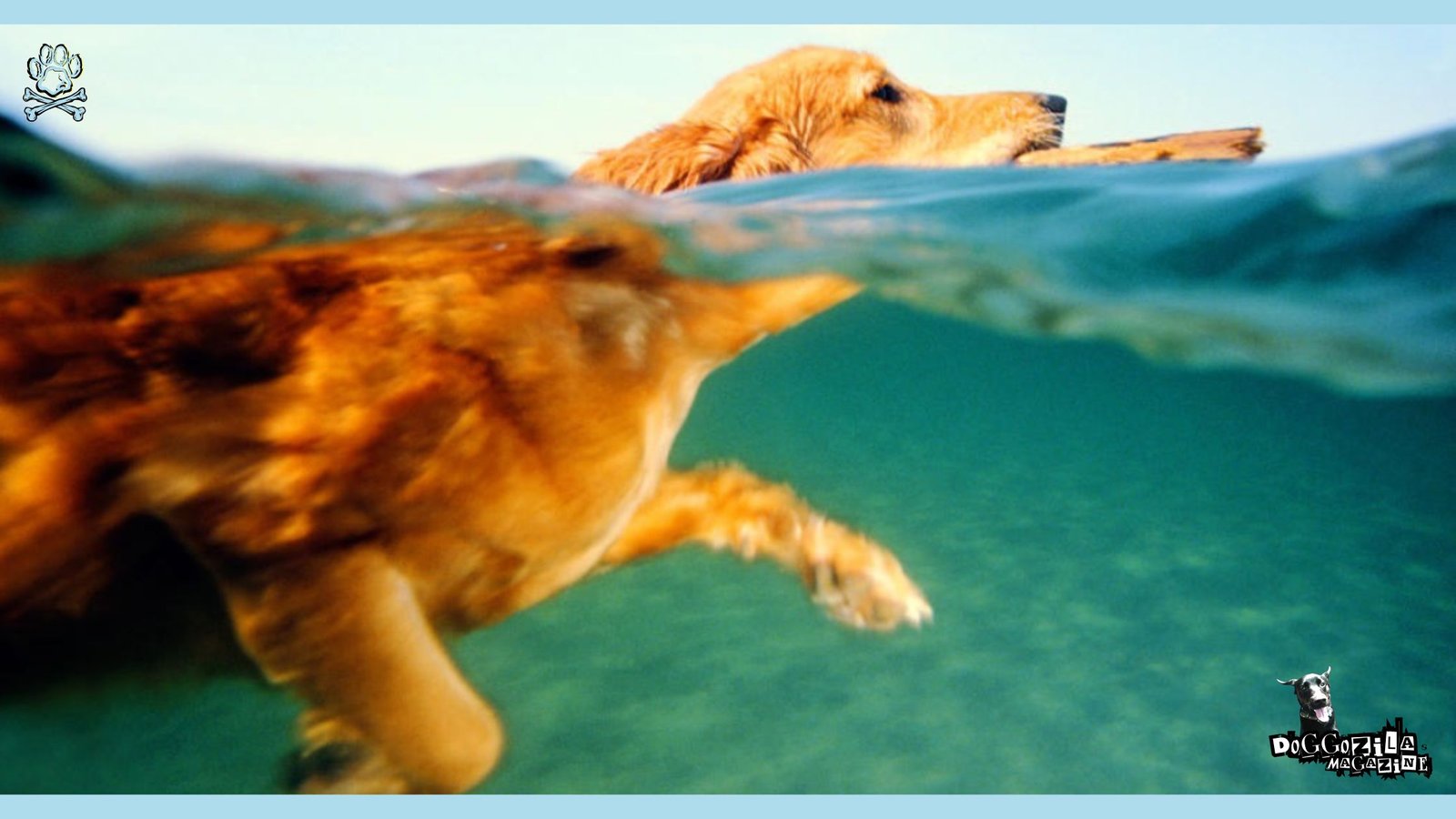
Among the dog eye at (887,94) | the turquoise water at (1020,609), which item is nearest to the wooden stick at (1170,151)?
the turquoise water at (1020,609)

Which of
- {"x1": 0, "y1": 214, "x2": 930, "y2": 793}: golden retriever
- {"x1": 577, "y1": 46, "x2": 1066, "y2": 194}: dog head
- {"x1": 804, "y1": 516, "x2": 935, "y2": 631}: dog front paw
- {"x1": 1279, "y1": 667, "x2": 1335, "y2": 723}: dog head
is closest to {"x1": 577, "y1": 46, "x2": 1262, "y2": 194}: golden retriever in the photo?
{"x1": 577, "y1": 46, "x2": 1066, "y2": 194}: dog head

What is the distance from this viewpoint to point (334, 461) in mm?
2557

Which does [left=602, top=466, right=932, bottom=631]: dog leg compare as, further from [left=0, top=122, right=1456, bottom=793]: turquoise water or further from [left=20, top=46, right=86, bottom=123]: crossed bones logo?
[left=20, top=46, right=86, bottom=123]: crossed bones logo

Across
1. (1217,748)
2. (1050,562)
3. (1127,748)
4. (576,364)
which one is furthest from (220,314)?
(1050,562)

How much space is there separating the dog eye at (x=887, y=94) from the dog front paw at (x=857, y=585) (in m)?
3.05

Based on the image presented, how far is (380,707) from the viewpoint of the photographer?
2.55 m

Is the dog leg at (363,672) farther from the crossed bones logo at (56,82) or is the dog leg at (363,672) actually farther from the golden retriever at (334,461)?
the crossed bones logo at (56,82)

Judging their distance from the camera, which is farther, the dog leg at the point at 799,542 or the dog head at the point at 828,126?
the dog head at the point at 828,126

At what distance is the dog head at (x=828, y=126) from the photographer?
182 inches

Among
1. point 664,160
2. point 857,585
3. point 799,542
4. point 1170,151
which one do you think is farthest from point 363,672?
point 1170,151

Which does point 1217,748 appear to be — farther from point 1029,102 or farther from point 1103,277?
point 1029,102

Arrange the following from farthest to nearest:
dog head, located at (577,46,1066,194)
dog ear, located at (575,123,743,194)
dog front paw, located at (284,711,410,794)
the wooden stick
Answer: the wooden stick
dog head, located at (577,46,1066,194)
dog ear, located at (575,123,743,194)
dog front paw, located at (284,711,410,794)

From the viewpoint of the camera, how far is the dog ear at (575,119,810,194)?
443cm

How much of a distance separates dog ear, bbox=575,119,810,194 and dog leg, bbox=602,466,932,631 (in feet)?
5.47
